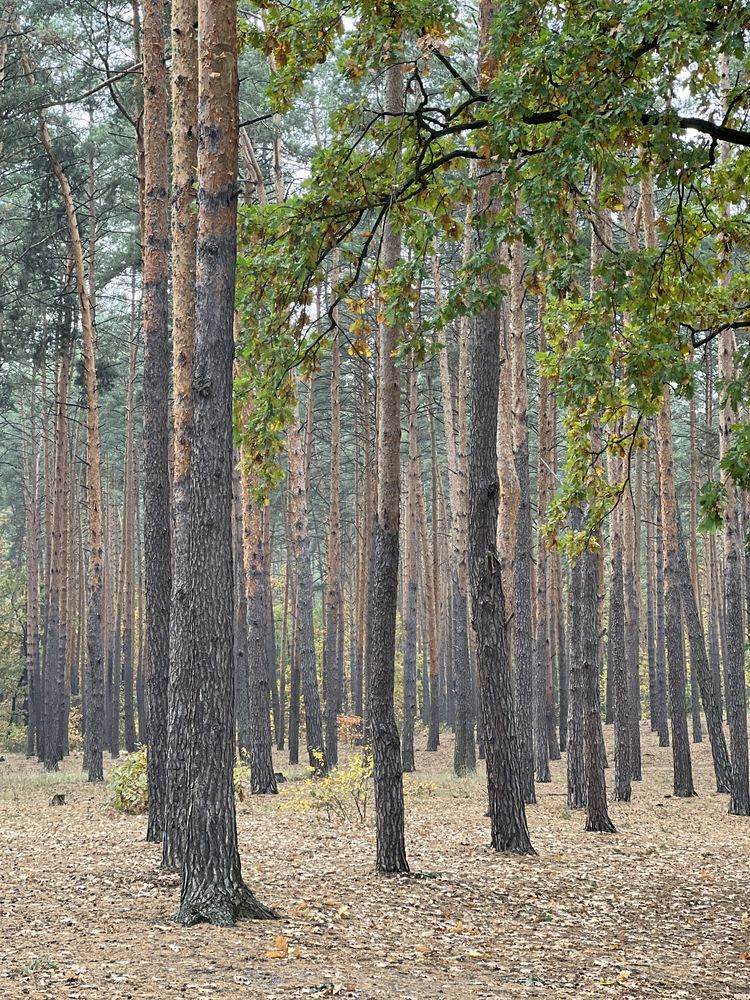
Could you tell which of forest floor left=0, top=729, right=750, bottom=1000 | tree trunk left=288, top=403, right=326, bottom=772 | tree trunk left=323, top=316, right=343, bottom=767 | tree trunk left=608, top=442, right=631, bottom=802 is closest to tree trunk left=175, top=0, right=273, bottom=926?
forest floor left=0, top=729, right=750, bottom=1000

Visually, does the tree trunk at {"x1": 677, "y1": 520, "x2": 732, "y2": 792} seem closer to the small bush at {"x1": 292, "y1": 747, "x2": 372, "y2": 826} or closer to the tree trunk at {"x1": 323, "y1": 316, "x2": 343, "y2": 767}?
the small bush at {"x1": 292, "y1": 747, "x2": 372, "y2": 826}

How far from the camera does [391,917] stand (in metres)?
7.16

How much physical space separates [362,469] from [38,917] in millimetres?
28859

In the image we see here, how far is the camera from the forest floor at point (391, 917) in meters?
5.48

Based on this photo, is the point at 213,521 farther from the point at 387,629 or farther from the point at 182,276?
the point at 387,629

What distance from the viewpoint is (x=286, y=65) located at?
25.8ft

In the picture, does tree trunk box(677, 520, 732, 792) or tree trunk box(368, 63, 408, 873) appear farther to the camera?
tree trunk box(677, 520, 732, 792)

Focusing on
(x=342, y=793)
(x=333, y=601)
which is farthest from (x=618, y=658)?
(x=333, y=601)

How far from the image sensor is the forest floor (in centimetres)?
548

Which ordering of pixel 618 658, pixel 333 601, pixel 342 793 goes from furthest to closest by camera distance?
1. pixel 333 601
2. pixel 618 658
3. pixel 342 793

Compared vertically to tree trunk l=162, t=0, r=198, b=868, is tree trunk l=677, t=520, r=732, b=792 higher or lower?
lower

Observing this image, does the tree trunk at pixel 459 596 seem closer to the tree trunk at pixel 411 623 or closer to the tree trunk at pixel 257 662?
the tree trunk at pixel 411 623

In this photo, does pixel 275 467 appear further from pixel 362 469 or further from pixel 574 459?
pixel 362 469

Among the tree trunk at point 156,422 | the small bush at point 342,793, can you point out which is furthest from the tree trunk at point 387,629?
the small bush at point 342,793
